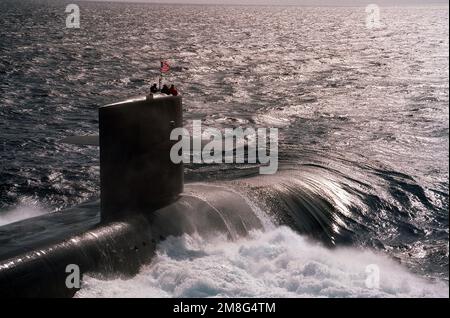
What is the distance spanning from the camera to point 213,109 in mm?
30797

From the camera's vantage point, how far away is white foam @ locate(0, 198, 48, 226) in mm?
15880

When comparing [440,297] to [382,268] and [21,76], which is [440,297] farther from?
[21,76]

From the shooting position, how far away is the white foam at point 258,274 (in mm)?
10625

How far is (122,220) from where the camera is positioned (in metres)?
12.2

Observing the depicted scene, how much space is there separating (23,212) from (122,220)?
5.13 meters

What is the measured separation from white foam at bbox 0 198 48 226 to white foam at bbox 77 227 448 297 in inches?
201

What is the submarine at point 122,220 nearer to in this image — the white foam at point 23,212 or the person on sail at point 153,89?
the person on sail at point 153,89

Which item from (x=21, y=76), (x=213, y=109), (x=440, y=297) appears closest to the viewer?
(x=440, y=297)

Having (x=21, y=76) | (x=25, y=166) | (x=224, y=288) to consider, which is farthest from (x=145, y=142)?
(x=21, y=76)

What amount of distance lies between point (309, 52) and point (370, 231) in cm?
5092

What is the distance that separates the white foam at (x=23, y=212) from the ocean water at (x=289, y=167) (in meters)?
0.07

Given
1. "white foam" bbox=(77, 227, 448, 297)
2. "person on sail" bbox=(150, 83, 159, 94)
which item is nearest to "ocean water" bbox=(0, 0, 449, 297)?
"white foam" bbox=(77, 227, 448, 297)

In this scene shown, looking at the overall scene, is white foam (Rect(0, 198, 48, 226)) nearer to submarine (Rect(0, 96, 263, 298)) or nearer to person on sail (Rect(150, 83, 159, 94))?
submarine (Rect(0, 96, 263, 298))
